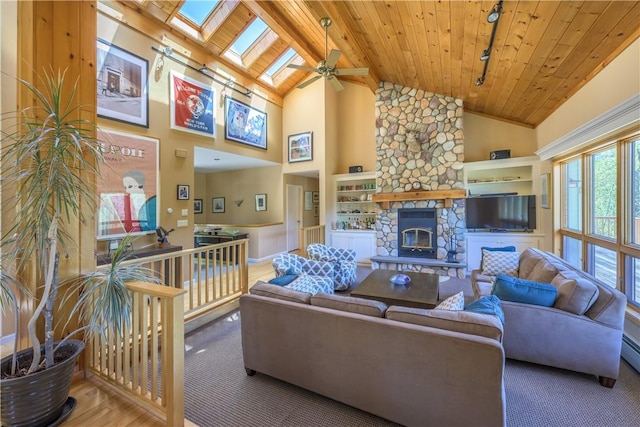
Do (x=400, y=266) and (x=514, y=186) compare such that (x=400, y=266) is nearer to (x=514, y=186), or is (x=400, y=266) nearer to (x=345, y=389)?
(x=514, y=186)

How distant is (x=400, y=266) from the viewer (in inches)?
223

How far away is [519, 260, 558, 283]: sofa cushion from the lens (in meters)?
2.68

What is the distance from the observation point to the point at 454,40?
3.30 metres

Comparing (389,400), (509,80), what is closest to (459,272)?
(509,80)

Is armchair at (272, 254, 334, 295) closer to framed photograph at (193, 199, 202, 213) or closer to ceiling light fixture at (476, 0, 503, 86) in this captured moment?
ceiling light fixture at (476, 0, 503, 86)

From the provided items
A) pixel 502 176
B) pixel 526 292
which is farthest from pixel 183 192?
pixel 502 176

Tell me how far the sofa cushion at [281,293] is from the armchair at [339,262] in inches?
83.1

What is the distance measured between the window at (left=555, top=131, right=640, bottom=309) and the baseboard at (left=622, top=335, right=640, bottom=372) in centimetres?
47

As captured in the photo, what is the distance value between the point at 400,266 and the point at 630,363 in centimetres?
348

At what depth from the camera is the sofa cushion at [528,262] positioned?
3195mm

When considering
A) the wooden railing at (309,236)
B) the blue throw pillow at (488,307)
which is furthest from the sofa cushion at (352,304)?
the wooden railing at (309,236)

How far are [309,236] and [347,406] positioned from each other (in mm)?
Result: 4547

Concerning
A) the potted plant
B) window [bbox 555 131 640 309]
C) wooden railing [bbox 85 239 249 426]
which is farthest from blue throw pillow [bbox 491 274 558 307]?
the potted plant

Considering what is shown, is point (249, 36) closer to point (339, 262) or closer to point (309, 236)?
point (309, 236)
